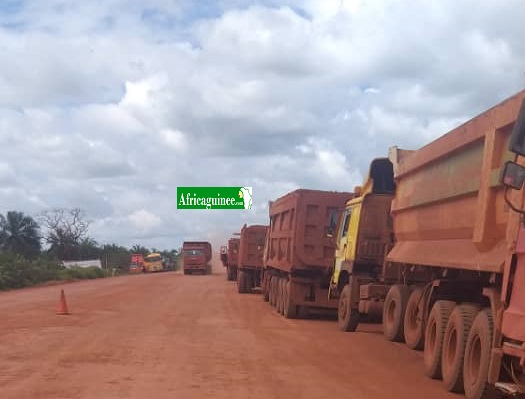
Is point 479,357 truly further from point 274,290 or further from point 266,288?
point 266,288

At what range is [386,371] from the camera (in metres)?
9.83

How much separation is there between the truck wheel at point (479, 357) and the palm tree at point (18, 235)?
6659cm

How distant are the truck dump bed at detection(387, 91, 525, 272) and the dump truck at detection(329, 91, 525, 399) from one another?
0.01 meters

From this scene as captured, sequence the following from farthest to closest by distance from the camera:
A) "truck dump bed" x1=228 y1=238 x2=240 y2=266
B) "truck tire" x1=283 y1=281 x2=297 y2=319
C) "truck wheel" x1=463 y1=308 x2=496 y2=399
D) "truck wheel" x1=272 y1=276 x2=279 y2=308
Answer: "truck dump bed" x1=228 y1=238 x2=240 y2=266, "truck wheel" x1=272 y1=276 x2=279 y2=308, "truck tire" x1=283 y1=281 x2=297 y2=319, "truck wheel" x1=463 y1=308 x2=496 y2=399

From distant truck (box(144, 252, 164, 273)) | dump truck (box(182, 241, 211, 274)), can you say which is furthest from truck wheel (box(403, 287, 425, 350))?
distant truck (box(144, 252, 164, 273))

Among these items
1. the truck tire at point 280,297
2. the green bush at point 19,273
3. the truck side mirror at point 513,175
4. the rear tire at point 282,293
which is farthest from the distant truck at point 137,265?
the truck side mirror at point 513,175

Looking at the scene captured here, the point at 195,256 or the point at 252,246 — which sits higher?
the point at 252,246

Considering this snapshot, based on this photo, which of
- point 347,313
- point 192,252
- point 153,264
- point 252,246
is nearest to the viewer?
point 347,313

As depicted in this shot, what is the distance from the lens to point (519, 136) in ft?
21.8

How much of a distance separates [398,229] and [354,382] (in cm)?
405

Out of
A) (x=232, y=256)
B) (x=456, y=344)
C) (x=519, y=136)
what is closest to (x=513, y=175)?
(x=519, y=136)

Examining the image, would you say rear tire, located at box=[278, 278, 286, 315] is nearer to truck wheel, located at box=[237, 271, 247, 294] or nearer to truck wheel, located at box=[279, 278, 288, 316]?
truck wheel, located at box=[279, 278, 288, 316]

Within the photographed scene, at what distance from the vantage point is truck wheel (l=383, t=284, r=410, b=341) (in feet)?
38.4

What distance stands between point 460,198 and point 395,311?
3.64m
